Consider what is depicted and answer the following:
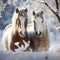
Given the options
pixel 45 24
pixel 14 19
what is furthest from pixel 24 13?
pixel 45 24

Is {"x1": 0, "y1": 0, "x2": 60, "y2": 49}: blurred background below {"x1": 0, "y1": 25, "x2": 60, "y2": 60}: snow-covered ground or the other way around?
the other way around

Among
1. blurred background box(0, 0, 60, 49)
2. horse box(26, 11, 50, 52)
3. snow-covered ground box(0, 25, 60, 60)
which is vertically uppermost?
blurred background box(0, 0, 60, 49)

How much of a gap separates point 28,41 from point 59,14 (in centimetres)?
38

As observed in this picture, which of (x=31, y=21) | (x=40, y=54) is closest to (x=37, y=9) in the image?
(x=31, y=21)

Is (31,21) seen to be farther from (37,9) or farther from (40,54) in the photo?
(40,54)

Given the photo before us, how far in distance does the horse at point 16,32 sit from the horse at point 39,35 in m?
0.07

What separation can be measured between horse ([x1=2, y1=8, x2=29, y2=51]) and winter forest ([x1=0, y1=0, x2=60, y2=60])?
0.11ft

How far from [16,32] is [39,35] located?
8.4 inches

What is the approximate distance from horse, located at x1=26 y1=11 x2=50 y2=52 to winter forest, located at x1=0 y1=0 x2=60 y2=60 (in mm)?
29

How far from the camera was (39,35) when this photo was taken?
6.01ft

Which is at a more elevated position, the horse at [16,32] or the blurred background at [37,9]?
the blurred background at [37,9]

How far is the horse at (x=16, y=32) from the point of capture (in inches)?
71.9

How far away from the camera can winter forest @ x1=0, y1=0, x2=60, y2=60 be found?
181cm

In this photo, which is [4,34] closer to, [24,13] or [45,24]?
[24,13]
